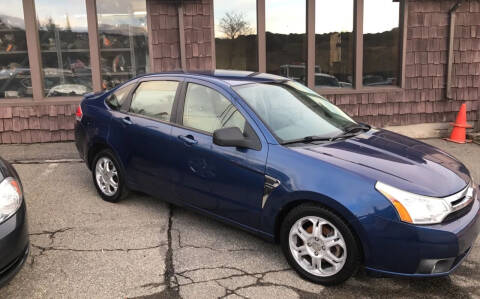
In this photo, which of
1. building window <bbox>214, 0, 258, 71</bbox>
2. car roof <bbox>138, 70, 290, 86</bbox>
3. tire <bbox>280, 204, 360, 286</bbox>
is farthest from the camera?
building window <bbox>214, 0, 258, 71</bbox>

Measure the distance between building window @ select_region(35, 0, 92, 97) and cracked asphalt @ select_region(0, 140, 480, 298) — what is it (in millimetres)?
3222

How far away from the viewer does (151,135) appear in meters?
4.19

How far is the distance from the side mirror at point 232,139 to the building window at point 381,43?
541cm

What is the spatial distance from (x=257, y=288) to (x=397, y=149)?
1.59m

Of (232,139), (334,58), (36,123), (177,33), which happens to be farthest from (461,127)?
(36,123)

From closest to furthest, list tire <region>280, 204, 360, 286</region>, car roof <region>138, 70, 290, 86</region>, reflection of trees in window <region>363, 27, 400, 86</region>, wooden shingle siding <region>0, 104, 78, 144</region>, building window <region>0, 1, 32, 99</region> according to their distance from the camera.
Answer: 1. tire <region>280, 204, 360, 286</region>
2. car roof <region>138, 70, 290, 86</region>
3. building window <region>0, 1, 32, 99</region>
4. wooden shingle siding <region>0, 104, 78, 144</region>
5. reflection of trees in window <region>363, 27, 400, 86</region>

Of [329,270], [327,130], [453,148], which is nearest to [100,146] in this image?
[327,130]

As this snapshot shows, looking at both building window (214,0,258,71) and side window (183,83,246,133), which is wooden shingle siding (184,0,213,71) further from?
side window (183,83,246,133)

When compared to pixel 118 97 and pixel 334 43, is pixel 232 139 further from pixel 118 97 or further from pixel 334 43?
pixel 334 43

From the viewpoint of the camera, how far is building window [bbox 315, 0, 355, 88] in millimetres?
7965

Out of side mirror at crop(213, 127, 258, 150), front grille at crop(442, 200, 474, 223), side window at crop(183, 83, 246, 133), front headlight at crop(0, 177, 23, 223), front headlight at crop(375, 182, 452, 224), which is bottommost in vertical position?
front grille at crop(442, 200, 474, 223)

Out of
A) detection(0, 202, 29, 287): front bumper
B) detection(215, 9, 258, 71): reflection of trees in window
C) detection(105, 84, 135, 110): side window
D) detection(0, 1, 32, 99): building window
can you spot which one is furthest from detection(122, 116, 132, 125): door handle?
detection(0, 1, 32, 99): building window

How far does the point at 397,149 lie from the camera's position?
3.58 m

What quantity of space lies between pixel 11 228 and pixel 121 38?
18.2ft
